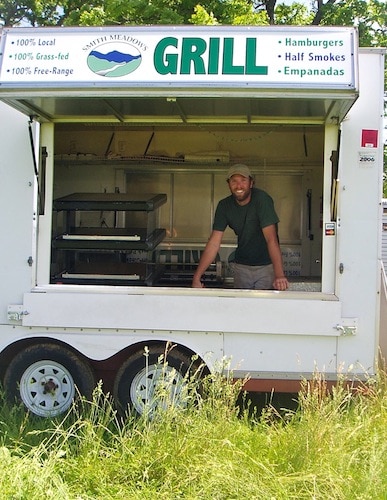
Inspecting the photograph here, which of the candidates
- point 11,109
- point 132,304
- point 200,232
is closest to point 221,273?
point 200,232

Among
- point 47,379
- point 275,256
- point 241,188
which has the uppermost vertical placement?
point 241,188

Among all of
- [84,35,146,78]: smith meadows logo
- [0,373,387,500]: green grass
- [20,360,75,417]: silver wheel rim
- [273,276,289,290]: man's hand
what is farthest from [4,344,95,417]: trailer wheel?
[84,35,146,78]: smith meadows logo

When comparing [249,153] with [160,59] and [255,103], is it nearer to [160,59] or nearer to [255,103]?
[255,103]

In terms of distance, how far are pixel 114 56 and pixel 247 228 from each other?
2.01m

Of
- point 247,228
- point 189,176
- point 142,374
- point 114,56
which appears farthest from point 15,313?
point 189,176

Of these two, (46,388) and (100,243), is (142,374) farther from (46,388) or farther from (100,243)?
(100,243)

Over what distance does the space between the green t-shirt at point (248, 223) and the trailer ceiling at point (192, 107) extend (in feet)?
2.35

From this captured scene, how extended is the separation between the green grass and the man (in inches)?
66.0

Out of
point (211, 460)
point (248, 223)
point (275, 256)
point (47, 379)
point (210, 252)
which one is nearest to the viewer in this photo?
point (211, 460)

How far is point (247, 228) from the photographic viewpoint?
5.26 m

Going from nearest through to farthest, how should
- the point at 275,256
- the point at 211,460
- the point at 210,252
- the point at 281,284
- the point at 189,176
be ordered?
the point at 211,460 < the point at 281,284 < the point at 275,256 < the point at 210,252 < the point at 189,176

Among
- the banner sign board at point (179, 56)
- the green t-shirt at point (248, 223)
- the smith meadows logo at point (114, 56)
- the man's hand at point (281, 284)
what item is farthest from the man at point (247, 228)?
the smith meadows logo at point (114, 56)

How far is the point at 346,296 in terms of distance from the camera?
4223 mm

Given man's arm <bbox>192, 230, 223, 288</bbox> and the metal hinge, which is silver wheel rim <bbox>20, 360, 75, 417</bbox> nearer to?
man's arm <bbox>192, 230, 223, 288</bbox>
